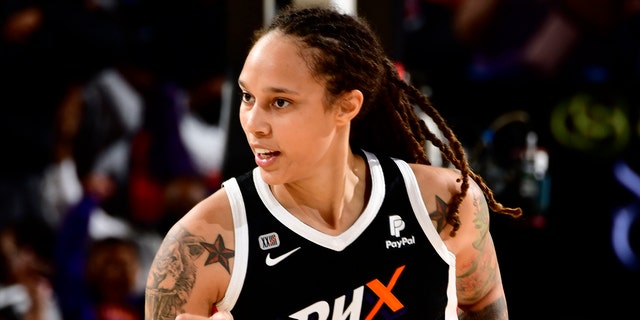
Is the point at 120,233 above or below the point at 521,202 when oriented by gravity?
below

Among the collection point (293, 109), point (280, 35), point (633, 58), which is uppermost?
point (633, 58)

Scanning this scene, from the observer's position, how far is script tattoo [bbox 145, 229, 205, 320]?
1.68 metres

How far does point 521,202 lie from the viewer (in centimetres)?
375

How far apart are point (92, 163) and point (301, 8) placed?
3628mm

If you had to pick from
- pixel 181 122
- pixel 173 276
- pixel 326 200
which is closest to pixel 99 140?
pixel 181 122

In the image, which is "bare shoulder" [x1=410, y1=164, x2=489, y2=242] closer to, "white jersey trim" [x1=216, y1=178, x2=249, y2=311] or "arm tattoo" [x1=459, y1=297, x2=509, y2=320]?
"arm tattoo" [x1=459, y1=297, x2=509, y2=320]

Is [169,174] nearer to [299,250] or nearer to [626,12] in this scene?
[626,12]

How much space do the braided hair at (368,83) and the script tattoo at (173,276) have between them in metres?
0.46

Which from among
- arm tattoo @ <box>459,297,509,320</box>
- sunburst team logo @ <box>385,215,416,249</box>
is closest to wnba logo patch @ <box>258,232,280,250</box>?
sunburst team logo @ <box>385,215,416,249</box>

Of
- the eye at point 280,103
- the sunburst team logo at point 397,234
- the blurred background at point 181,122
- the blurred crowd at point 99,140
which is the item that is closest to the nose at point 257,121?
the eye at point 280,103

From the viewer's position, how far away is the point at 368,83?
72.6 inches

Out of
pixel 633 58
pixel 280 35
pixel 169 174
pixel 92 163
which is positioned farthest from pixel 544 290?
pixel 280 35

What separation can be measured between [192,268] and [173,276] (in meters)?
0.04

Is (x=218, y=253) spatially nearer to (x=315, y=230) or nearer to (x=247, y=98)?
(x=315, y=230)
